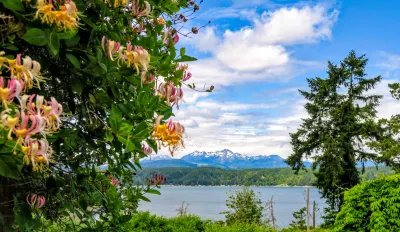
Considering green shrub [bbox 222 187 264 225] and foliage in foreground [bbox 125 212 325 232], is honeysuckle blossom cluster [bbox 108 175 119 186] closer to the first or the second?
foliage in foreground [bbox 125 212 325 232]

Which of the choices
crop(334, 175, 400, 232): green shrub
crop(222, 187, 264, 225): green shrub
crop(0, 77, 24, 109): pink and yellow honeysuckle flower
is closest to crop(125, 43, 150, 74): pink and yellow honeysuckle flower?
crop(0, 77, 24, 109): pink and yellow honeysuckle flower

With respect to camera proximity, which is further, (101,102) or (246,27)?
(246,27)

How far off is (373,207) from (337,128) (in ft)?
65.5

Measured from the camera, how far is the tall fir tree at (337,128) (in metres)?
23.8

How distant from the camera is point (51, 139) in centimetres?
109

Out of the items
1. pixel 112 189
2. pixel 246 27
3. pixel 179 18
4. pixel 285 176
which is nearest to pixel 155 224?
pixel 246 27

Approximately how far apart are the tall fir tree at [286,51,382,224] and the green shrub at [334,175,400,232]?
17.6 metres

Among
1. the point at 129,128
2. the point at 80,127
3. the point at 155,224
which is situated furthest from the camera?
the point at 155,224

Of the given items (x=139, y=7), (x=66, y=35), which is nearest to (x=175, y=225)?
(x=139, y=7)

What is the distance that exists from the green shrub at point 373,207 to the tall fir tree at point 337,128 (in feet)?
57.8

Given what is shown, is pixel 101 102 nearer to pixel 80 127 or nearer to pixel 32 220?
pixel 80 127

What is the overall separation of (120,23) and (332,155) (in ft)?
76.4

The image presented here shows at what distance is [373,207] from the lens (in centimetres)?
588

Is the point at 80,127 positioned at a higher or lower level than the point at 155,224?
higher
